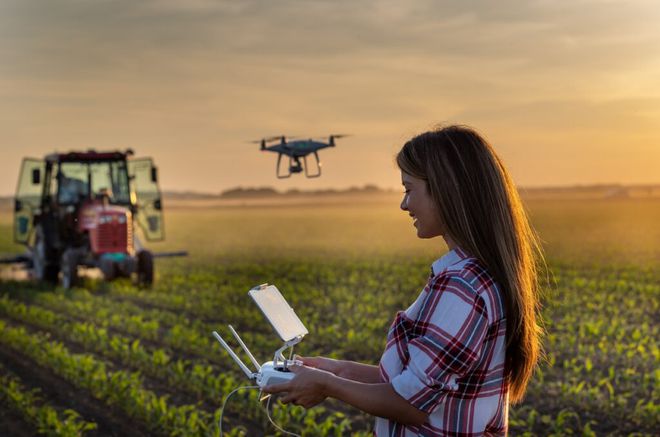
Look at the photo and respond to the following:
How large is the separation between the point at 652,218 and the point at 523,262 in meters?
61.2

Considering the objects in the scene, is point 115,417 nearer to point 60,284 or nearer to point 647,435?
point 647,435

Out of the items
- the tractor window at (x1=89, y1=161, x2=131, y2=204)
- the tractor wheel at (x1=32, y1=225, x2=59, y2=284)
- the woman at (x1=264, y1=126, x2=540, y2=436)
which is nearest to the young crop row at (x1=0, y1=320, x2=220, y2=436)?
the woman at (x1=264, y1=126, x2=540, y2=436)

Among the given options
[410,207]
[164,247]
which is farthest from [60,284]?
[164,247]

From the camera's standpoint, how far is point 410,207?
2.24m

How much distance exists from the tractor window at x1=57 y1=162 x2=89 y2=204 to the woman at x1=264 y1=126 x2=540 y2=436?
45.3 feet

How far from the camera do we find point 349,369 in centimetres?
255

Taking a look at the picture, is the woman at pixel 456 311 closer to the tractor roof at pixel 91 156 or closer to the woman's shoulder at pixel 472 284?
the woman's shoulder at pixel 472 284

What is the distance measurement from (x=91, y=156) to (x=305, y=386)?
13427 millimetres

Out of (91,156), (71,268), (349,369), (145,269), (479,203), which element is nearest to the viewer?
(479,203)

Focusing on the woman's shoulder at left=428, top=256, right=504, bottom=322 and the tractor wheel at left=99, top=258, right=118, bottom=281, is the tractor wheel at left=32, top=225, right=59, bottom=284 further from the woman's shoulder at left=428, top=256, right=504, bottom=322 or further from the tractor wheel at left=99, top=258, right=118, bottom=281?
the woman's shoulder at left=428, top=256, right=504, bottom=322

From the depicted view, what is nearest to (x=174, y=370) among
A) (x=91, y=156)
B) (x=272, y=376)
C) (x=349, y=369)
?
(x=349, y=369)

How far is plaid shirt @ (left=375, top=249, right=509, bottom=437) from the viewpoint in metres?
2.07

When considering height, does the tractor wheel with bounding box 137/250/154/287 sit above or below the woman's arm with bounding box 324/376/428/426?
below

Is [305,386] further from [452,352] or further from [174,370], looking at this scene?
[174,370]
